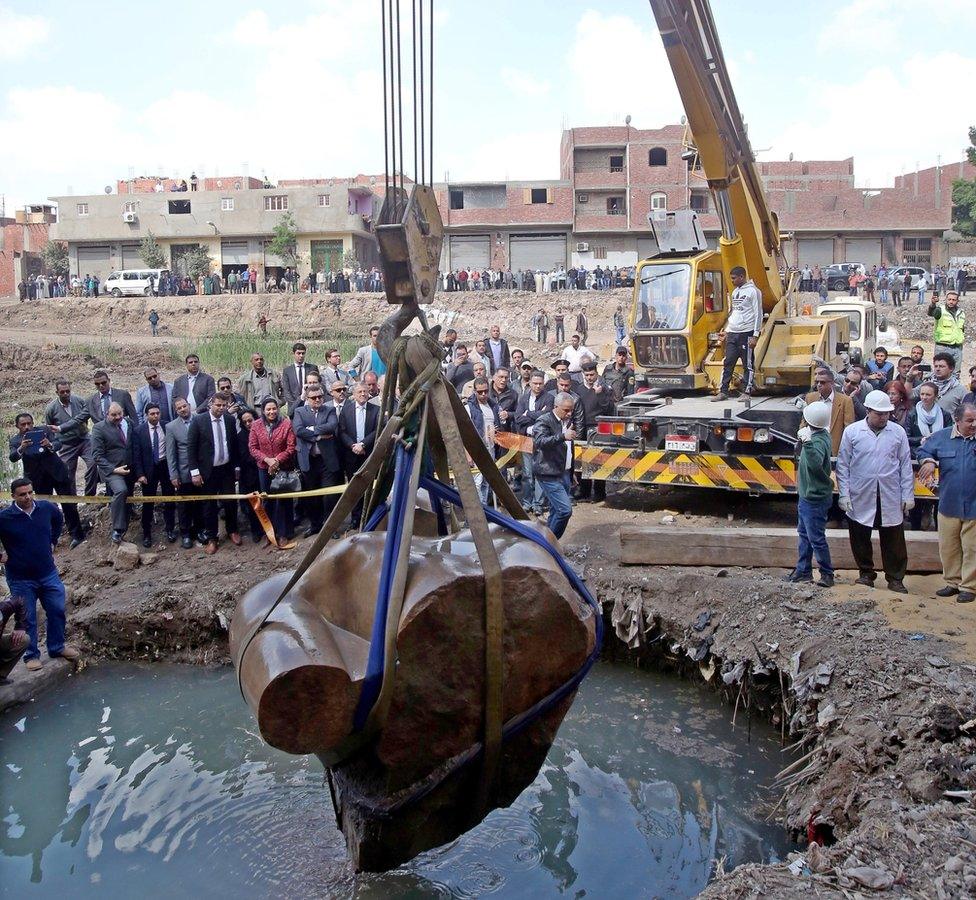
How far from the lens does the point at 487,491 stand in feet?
32.1

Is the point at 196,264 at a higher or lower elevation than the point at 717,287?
higher

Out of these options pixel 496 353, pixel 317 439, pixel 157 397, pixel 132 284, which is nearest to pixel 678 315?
pixel 496 353

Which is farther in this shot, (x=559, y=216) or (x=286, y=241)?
(x=559, y=216)

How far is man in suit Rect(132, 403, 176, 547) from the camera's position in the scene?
966 centimetres

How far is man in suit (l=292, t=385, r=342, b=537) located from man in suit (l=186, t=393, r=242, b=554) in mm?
731

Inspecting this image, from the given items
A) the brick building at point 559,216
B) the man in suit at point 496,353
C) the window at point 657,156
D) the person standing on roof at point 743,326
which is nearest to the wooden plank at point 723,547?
the person standing on roof at point 743,326

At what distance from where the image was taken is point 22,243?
2034 inches

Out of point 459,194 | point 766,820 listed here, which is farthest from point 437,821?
point 459,194

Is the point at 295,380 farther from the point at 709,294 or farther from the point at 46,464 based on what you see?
the point at 709,294

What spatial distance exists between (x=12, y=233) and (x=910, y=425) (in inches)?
2105

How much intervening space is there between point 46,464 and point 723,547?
6.82m

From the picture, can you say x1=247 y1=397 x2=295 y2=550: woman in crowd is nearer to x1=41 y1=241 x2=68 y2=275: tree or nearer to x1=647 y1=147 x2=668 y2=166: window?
x1=647 y1=147 x2=668 y2=166: window

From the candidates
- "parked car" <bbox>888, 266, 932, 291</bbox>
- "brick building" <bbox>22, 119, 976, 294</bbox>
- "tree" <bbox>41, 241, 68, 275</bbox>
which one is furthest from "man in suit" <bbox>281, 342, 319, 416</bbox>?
"tree" <bbox>41, 241, 68, 275</bbox>

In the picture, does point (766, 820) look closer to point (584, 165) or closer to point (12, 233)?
point (584, 165)
